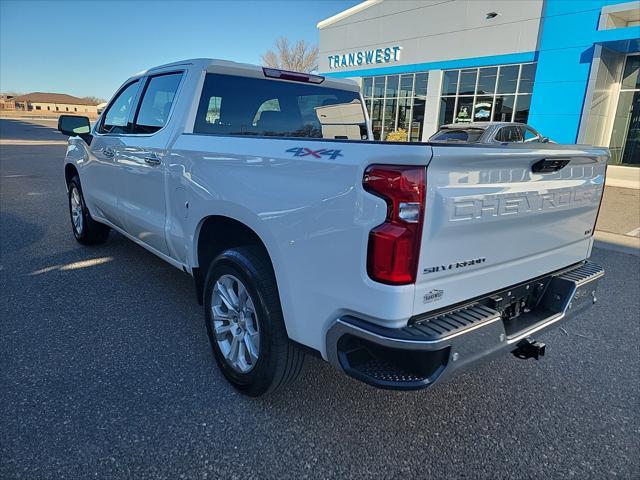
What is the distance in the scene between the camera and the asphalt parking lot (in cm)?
219

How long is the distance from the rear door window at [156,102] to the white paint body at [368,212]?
55 cm

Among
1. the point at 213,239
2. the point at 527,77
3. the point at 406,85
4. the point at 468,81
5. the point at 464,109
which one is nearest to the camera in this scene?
the point at 213,239

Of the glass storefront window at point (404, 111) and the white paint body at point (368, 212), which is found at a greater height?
the glass storefront window at point (404, 111)

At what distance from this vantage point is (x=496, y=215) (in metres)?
2.01

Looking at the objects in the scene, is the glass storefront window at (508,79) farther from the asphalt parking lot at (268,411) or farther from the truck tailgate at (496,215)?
the truck tailgate at (496,215)

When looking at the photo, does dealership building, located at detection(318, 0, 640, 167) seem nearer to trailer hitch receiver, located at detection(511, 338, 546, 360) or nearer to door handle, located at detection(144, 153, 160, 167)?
door handle, located at detection(144, 153, 160, 167)

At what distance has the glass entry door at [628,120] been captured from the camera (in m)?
15.8

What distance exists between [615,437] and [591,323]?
65.6 inches

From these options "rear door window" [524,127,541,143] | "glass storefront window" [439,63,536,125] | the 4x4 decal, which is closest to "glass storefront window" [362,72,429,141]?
"glass storefront window" [439,63,536,125]

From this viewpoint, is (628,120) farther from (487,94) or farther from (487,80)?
(487,80)

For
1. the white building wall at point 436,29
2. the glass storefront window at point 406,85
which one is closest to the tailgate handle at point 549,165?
the white building wall at point 436,29

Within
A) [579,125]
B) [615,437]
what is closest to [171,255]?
[615,437]

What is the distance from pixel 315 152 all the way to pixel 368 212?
43 cm

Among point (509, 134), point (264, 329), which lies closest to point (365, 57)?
point (509, 134)
